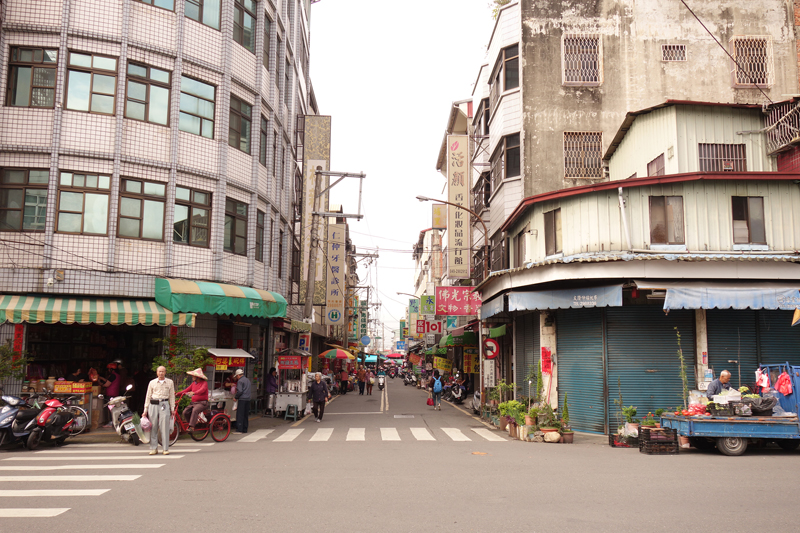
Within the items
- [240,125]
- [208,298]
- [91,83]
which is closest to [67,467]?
[208,298]

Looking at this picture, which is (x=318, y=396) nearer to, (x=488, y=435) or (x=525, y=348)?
(x=488, y=435)

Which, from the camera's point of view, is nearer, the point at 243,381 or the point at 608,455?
the point at 608,455

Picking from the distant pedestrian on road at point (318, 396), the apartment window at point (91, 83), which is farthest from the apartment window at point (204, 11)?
the distant pedestrian on road at point (318, 396)

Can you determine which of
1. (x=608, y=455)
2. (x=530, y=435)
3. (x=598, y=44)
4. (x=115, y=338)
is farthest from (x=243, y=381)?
(x=598, y=44)

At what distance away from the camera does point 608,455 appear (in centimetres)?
1360

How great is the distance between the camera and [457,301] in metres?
26.5

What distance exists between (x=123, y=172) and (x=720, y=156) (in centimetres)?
1815

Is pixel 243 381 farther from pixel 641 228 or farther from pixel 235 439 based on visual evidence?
pixel 641 228

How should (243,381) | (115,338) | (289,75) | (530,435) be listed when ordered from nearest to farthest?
1. (530,435)
2. (243,381)
3. (115,338)
4. (289,75)

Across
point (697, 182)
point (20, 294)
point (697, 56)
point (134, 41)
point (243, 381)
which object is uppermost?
point (697, 56)

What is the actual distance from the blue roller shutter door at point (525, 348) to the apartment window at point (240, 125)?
1180 centimetres

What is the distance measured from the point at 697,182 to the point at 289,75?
1942 cm

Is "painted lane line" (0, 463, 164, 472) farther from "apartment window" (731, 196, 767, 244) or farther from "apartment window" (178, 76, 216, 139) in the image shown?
"apartment window" (731, 196, 767, 244)

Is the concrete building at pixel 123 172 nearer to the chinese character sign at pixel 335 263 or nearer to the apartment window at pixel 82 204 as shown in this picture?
the apartment window at pixel 82 204
